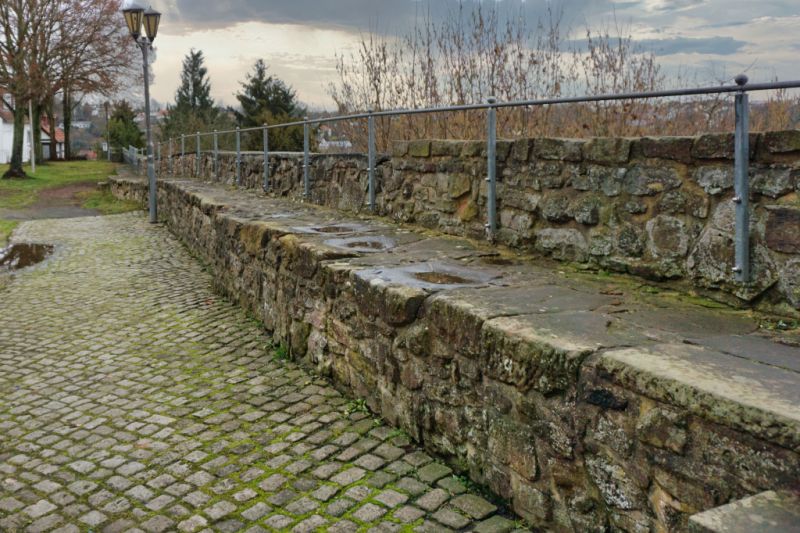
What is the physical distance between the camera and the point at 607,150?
12.9ft

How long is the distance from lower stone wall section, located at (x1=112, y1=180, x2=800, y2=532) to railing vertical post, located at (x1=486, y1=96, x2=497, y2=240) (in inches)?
41.0

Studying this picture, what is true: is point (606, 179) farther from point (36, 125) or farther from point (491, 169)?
point (36, 125)

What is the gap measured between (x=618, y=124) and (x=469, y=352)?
3.09 meters

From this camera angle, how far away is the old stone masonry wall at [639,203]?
311 cm

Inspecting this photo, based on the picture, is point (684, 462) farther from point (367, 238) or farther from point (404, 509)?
point (367, 238)

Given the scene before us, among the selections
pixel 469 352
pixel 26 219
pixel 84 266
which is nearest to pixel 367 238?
pixel 469 352

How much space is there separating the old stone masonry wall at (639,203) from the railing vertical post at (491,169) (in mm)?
49

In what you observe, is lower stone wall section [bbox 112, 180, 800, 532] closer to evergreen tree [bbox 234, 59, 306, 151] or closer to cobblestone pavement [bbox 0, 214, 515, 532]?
cobblestone pavement [bbox 0, 214, 515, 532]

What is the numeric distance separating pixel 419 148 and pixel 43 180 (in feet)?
96.6

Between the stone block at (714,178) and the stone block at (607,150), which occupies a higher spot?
the stone block at (607,150)

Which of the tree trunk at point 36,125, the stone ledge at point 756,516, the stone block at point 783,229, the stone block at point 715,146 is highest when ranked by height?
the tree trunk at point 36,125

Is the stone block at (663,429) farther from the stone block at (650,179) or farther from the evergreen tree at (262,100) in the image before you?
the evergreen tree at (262,100)

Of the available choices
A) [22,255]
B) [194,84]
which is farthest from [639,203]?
[194,84]

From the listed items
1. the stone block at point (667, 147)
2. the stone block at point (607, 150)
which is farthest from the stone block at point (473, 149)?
the stone block at point (667, 147)
